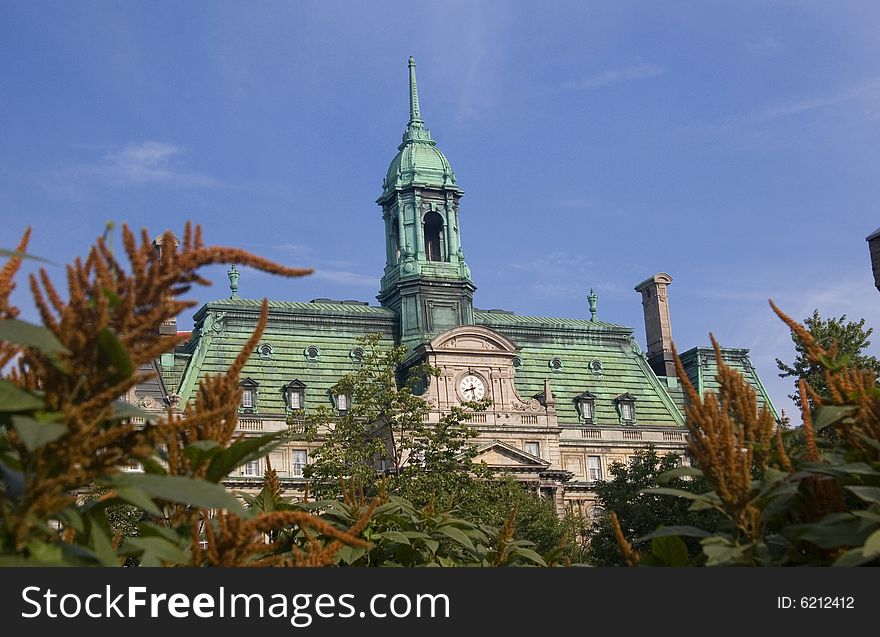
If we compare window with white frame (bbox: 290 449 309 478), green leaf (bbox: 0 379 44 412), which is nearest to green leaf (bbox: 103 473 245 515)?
green leaf (bbox: 0 379 44 412)

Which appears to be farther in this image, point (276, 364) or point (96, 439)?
point (276, 364)

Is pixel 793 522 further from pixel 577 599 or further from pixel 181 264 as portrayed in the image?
pixel 181 264

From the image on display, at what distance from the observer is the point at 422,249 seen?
304 ft

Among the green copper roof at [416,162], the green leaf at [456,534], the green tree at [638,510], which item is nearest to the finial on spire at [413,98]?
the green copper roof at [416,162]

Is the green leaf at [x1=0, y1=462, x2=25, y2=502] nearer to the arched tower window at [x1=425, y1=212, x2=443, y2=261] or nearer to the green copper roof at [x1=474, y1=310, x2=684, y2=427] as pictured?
the green copper roof at [x1=474, y1=310, x2=684, y2=427]

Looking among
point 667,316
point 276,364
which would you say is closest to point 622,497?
point 276,364

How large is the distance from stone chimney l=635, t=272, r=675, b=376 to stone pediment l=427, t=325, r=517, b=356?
87.1 feet

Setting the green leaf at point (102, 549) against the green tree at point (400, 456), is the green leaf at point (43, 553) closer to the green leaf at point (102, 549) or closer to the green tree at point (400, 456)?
the green leaf at point (102, 549)

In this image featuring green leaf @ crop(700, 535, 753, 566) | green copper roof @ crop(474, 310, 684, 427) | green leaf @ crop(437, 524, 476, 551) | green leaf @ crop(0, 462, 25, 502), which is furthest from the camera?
green copper roof @ crop(474, 310, 684, 427)

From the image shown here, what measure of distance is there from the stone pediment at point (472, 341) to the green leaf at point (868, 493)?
246 feet

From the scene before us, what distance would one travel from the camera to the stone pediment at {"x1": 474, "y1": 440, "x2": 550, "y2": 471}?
260 ft

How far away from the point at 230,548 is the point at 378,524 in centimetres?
556

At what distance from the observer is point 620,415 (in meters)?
95.2

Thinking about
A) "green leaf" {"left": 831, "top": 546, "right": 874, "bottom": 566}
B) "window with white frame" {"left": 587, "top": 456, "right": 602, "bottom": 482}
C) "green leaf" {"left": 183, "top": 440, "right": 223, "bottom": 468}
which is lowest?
"green leaf" {"left": 831, "top": 546, "right": 874, "bottom": 566}
